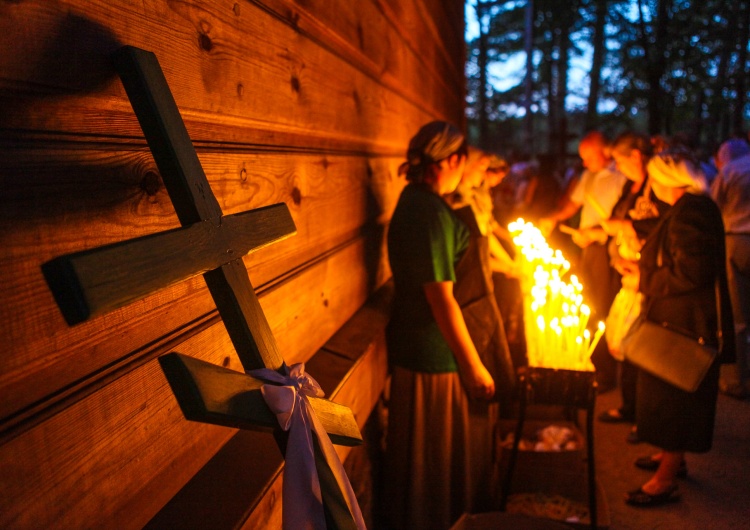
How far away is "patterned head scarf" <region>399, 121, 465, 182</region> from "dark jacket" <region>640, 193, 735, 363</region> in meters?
1.47

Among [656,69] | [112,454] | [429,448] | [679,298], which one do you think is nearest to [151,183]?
[112,454]

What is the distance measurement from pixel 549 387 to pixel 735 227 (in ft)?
13.1

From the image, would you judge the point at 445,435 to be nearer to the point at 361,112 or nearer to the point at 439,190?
the point at 439,190

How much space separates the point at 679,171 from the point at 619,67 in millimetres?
31021

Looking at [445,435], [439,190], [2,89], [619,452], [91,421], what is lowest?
[619,452]

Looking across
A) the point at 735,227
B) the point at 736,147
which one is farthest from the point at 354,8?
the point at 736,147

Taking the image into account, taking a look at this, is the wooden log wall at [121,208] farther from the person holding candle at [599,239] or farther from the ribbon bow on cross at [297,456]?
the person holding candle at [599,239]

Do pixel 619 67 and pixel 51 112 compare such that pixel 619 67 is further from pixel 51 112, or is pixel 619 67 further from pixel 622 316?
pixel 51 112

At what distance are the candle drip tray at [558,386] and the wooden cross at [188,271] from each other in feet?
7.42

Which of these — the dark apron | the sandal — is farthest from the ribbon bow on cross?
the sandal

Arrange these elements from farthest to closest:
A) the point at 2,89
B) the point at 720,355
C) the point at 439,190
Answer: the point at 720,355 → the point at 439,190 → the point at 2,89

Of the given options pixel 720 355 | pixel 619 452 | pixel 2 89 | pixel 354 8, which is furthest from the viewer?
pixel 619 452

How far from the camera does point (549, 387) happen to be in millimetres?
3195

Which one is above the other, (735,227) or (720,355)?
(735,227)
